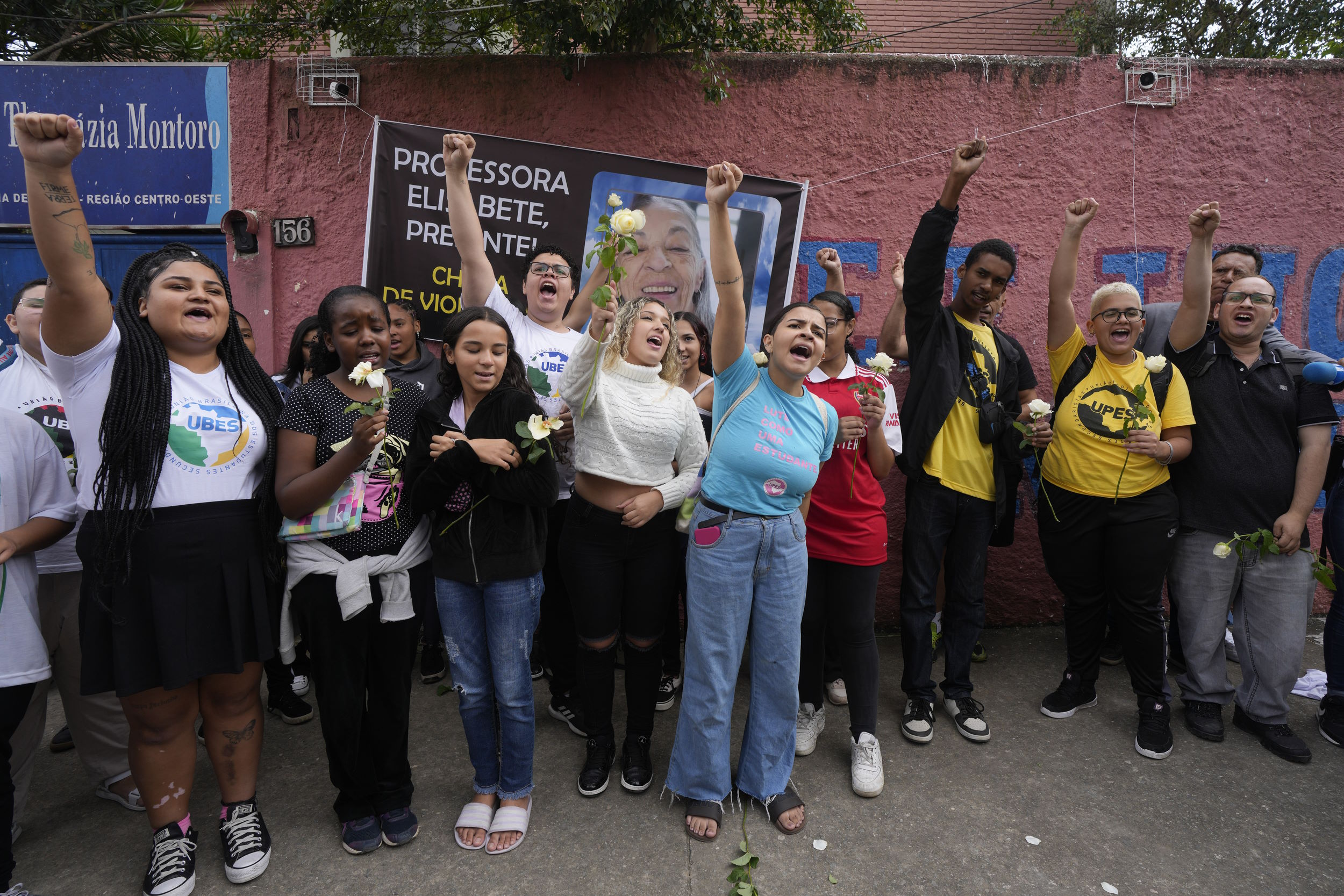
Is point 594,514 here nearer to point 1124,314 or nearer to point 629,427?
point 629,427

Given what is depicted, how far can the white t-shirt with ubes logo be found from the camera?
213cm

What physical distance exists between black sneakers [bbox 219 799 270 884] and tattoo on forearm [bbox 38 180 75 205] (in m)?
1.94

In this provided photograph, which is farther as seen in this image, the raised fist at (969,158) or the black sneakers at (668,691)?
the black sneakers at (668,691)

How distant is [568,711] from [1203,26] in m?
10.7

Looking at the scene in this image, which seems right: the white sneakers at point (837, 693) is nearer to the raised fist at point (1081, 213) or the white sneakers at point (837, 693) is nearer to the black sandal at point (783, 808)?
the black sandal at point (783, 808)

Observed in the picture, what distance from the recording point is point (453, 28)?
16.6ft

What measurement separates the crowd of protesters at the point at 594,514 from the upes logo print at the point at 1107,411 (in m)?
0.01

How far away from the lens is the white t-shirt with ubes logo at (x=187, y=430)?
213cm

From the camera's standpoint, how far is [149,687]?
2.24 metres

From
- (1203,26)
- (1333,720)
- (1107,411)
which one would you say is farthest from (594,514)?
(1203,26)

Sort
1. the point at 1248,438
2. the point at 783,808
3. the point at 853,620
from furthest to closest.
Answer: the point at 1248,438 < the point at 853,620 < the point at 783,808

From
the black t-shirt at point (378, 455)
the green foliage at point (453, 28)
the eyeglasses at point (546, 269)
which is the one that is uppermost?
the green foliage at point (453, 28)

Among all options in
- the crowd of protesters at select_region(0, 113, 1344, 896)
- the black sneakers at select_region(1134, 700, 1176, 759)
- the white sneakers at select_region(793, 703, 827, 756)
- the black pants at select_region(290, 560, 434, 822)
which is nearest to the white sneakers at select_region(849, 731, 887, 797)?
the crowd of protesters at select_region(0, 113, 1344, 896)

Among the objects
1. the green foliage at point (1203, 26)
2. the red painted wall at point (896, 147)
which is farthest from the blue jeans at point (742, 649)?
the green foliage at point (1203, 26)
